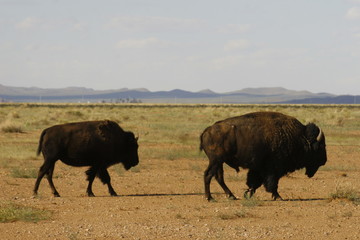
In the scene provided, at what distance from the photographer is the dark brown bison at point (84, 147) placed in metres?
15.1

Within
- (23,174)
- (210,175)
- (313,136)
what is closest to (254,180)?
(210,175)

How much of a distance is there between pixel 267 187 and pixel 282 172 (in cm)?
50

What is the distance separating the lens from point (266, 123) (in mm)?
14289

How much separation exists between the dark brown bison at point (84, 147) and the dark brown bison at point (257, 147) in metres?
2.44

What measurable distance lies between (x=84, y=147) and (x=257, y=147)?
393cm

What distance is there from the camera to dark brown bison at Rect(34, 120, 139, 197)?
15.1 m

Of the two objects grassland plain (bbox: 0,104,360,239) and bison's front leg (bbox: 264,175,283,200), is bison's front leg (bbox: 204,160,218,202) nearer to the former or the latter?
grassland plain (bbox: 0,104,360,239)

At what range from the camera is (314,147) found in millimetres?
14672

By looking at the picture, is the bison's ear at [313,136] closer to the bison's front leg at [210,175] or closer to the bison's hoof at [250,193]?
the bison's hoof at [250,193]

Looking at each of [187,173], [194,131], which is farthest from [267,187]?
[194,131]

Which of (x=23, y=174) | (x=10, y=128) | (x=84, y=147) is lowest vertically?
(x=10, y=128)

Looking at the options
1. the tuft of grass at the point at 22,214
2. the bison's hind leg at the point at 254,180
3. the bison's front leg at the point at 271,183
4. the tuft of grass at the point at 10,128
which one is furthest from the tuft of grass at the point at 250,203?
the tuft of grass at the point at 10,128

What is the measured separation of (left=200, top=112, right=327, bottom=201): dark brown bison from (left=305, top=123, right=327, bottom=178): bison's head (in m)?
0.02

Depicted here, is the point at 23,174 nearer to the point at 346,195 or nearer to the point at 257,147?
the point at 257,147
